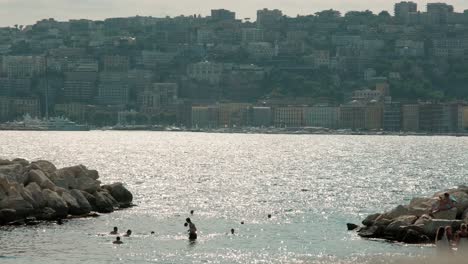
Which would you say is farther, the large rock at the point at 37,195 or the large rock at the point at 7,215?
the large rock at the point at 37,195

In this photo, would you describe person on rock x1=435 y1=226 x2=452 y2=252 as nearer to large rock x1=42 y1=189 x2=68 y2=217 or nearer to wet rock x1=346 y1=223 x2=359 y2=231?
wet rock x1=346 y1=223 x2=359 y2=231

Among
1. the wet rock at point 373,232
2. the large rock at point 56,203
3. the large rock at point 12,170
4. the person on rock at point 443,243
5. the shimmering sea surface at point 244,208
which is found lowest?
the shimmering sea surface at point 244,208

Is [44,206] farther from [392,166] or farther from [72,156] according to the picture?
[72,156]

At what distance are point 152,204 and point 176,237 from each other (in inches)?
671

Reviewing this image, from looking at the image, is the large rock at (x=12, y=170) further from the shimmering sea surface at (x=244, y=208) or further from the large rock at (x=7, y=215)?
the shimmering sea surface at (x=244, y=208)

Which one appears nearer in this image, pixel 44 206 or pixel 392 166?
pixel 44 206

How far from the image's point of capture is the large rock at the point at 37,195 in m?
55.9

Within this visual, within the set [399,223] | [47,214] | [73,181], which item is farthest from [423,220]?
[73,181]

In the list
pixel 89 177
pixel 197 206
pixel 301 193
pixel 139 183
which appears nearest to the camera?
pixel 89 177

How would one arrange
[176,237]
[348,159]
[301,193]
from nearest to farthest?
[176,237], [301,193], [348,159]

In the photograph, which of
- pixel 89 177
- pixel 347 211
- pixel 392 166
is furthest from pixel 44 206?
pixel 392 166

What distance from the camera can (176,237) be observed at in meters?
51.3

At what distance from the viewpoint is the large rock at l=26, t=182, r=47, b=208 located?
55.9 meters

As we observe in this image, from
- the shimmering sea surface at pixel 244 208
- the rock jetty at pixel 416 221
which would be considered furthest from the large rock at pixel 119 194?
the rock jetty at pixel 416 221
